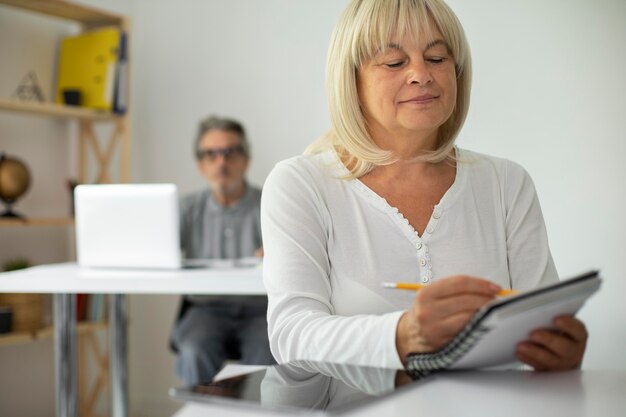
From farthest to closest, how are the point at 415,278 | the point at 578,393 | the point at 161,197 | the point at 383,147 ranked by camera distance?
the point at 161,197, the point at 383,147, the point at 415,278, the point at 578,393

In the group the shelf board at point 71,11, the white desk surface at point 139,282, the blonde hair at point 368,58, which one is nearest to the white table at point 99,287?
the white desk surface at point 139,282

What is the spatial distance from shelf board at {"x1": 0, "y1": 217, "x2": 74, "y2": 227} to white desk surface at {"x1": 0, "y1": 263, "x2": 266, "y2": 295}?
3.05ft

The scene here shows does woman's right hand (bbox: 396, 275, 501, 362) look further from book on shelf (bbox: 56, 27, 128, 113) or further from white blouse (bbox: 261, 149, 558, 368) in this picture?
book on shelf (bbox: 56, 27, 128, 113)

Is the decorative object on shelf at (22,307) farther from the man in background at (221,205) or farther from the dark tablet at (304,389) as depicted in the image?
the dark tablet at (304,389)

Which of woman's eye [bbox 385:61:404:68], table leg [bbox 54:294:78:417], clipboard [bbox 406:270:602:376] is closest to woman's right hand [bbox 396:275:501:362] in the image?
clipboard [bbox 406:270:602:376]

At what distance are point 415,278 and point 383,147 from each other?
0.25 meters

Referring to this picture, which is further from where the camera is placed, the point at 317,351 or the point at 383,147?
the point at 383,147

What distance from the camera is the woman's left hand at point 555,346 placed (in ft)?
2.69

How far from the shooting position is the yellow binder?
3.25 m

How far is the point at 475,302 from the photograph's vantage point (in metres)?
0.81

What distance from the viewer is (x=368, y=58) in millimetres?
1239

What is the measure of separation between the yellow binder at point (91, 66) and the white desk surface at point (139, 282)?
1369mm

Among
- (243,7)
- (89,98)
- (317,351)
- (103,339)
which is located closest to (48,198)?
(89,98)

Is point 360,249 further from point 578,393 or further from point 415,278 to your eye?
point 578,393
